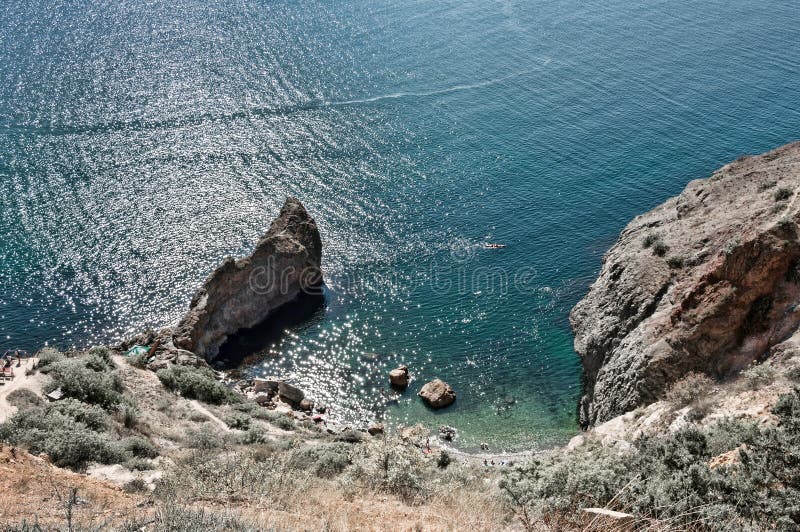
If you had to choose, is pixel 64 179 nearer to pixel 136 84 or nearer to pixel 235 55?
pixel 136 84

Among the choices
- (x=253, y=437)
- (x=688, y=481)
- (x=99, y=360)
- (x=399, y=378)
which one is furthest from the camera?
(x=399, y=378)

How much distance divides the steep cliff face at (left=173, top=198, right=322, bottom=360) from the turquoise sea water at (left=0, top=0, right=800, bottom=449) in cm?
323

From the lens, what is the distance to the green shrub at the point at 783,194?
33.6 metres

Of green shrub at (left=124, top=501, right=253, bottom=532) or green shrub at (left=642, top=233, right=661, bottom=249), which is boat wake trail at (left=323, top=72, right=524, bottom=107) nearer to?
green shrub at (left=642, top=233, right=661, bottom=249)

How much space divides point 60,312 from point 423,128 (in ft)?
143

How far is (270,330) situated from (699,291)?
3066 cm

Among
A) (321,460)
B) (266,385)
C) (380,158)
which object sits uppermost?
(321,460)

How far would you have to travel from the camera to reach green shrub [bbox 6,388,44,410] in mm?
28219

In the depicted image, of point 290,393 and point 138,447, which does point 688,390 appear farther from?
point 290,393

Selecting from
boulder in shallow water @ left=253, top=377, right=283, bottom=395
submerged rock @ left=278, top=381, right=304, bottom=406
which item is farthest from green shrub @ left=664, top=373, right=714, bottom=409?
boulder in shallow water @ left=253, top=377, right=283, bottom=395

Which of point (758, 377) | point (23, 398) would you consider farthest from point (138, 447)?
point (758, 377)

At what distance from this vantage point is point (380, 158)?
67750mm

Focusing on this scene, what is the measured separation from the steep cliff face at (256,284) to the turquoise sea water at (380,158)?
323cm

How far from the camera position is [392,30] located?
98.8 m
